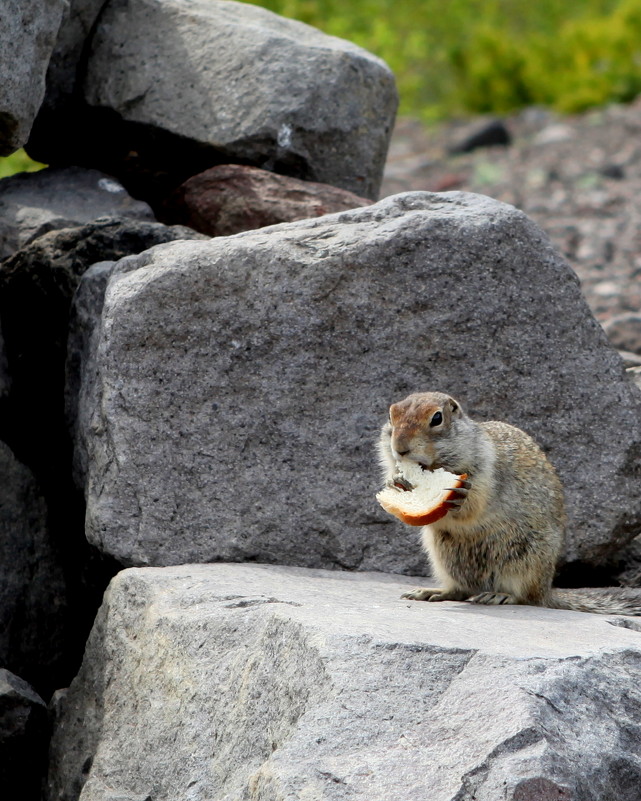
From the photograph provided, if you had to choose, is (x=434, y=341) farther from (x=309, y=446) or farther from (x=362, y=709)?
(x=362, y=709)

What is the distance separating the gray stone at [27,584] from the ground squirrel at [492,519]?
55.8 inches

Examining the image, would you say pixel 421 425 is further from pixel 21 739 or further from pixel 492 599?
pixel 21 739

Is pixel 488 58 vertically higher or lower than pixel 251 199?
lower

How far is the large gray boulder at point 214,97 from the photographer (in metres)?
5.50

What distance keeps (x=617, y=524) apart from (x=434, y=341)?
100 centimetres

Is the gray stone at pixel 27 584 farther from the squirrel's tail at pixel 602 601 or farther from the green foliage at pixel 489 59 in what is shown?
the green foliage at pixel 489 59

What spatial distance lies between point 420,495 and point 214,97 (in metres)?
2.42

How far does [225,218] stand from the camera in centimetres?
539

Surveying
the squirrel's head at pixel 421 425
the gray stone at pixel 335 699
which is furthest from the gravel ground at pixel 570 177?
the gray stone at pixel 335 699

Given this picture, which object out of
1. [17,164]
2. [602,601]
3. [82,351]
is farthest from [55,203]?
[17,164]

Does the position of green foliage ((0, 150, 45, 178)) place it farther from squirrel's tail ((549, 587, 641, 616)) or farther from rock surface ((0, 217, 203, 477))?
squirrel's tail ((549, 587, 641, 616))

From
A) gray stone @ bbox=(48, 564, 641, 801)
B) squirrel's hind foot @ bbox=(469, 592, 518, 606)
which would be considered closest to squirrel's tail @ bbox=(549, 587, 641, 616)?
squirrel's hind foot @ bbox=(469, 592, 518, 606)

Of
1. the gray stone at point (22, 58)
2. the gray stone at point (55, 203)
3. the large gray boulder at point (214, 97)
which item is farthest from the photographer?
the large gray boulder at point (214, 97)

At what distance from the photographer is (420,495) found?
399 cm
